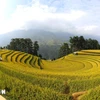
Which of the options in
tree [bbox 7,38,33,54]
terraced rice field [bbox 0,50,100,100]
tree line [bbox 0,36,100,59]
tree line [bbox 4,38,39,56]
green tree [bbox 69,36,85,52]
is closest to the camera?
terraced rice field [bbox 0,50,100,100]

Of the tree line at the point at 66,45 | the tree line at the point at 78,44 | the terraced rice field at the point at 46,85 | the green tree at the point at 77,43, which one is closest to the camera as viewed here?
the terraced rice field at the point at 46,85

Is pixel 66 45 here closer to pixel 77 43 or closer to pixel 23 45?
pixel 77 43

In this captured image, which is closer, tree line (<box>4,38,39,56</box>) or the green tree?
the green tree

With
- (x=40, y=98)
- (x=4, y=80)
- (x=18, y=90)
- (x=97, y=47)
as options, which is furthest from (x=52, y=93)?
(x=97, y=47)

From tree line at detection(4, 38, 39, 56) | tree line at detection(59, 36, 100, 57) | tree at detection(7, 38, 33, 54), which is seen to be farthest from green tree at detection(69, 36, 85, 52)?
tree at detection(7, 38, 33, 54)

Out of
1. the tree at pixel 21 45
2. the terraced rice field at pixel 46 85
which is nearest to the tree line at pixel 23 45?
the tree at pixel 21 45

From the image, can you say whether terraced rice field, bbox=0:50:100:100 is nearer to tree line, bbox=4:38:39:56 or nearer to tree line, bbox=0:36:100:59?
tree line, bbox=0:36:100:59

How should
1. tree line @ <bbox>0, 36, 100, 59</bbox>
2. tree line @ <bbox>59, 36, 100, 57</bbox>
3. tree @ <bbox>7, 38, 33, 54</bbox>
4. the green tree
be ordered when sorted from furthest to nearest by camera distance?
tree @ <bbox>7, 38, 33, 54</bbox> < tree line @ <bbox>0, 36, 100, 59</bbox> < tree line @ <bbox>59, 36, 100, 57</bbox> < the green tree

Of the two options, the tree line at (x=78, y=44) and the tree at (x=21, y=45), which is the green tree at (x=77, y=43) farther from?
the tree at (x=21, y=45)

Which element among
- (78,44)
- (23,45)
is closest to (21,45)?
(23,45)

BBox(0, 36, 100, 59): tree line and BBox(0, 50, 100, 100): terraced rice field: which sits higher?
BBox(0, 36, 100, 59): tree line

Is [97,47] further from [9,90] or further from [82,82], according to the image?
[9,90]

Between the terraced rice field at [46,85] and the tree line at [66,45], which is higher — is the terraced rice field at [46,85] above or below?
below

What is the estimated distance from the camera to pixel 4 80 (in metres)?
19.0
